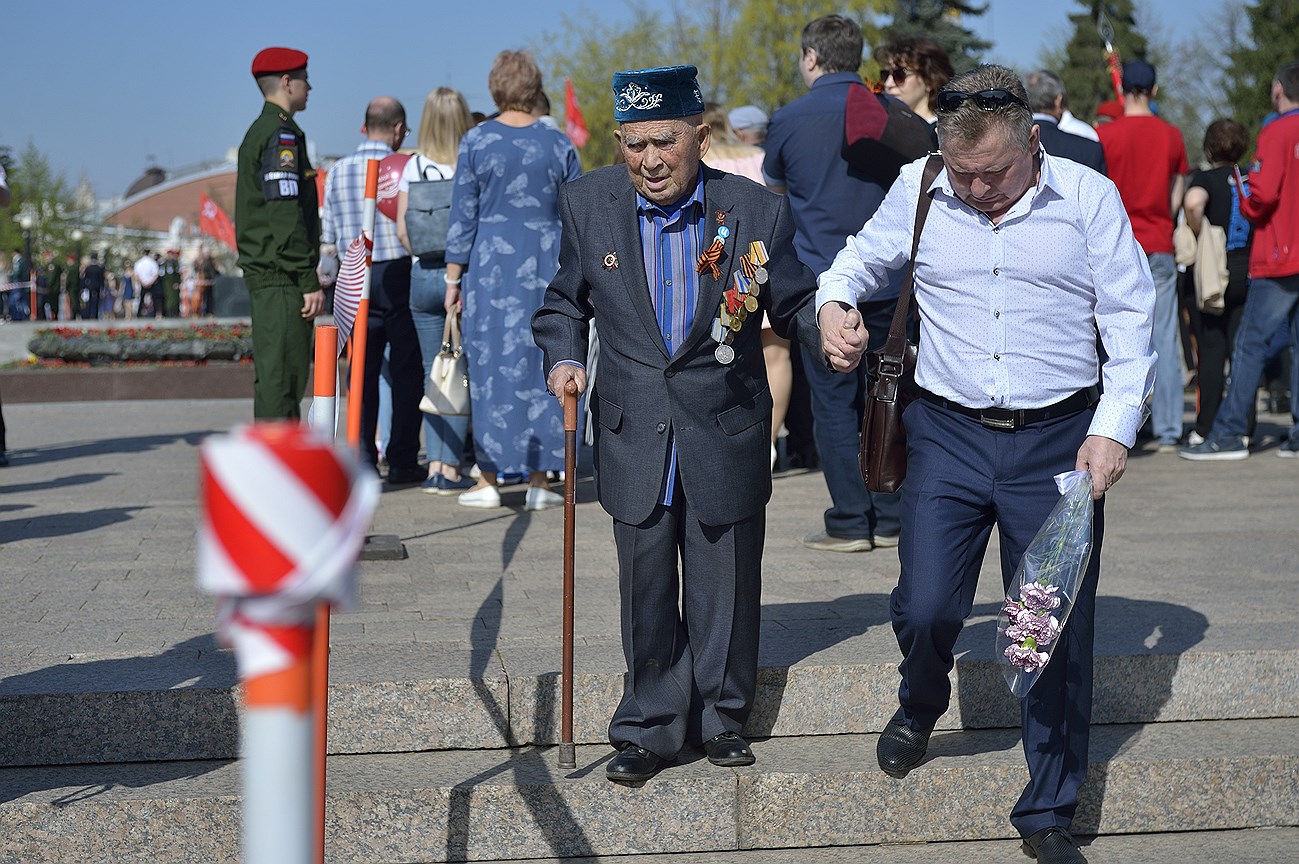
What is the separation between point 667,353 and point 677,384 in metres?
0.09

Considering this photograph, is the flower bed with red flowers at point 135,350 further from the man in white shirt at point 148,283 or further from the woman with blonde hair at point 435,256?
the man in white shirt at point 148,283

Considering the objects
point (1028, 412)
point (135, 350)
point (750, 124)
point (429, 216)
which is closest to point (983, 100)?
point (1028, 412)

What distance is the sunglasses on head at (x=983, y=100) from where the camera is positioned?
3.64 metres

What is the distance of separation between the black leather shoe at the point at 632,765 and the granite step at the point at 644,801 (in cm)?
4

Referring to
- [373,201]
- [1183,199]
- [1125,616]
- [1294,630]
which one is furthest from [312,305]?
[1183,199]

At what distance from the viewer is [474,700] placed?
4.43 meters

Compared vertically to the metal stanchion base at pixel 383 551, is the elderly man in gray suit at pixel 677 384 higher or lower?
higher

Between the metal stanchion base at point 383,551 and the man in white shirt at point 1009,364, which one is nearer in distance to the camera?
the man in white shirt at point 1009,364

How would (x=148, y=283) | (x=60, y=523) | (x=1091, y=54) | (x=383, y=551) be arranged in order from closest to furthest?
(x=383, y=551), (x=60, y=523), (x=148, y=283), (x=1091, y=54)

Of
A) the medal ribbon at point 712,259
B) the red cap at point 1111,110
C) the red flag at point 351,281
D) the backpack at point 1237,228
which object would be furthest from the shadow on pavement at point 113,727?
the red cap at point 1111,110

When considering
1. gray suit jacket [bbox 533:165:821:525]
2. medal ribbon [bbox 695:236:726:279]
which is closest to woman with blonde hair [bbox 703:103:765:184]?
gray suit jacket [bbox 533:165:821:525]

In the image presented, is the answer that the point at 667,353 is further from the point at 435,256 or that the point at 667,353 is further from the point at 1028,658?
the point at 435,256

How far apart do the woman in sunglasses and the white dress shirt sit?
3184 mm

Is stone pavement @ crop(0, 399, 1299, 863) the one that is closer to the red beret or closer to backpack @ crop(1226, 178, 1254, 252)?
the red beret
